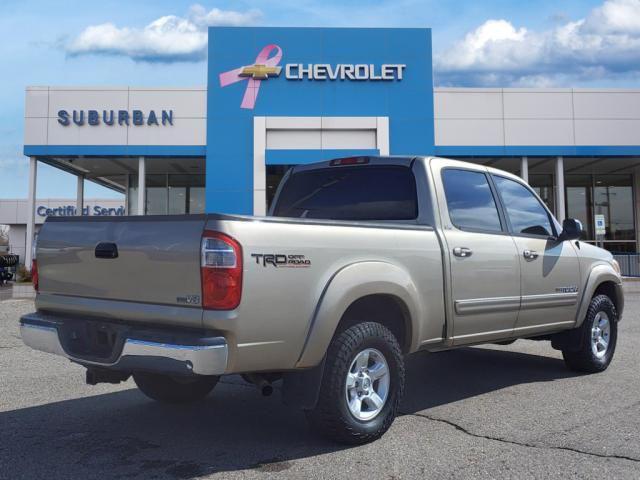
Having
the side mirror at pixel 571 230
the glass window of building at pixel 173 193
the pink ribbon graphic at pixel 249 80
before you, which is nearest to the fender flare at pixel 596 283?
the side mirror at pixel 571 230

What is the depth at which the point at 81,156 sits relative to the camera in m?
22.7

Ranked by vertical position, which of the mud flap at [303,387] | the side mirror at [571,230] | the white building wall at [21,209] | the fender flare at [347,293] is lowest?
the mud flap at [303,387]

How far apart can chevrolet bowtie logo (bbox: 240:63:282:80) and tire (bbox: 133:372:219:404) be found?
18512mm

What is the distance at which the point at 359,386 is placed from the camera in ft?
13.0

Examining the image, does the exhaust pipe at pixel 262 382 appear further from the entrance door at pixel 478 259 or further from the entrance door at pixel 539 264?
the entrance door at pixel 539 264

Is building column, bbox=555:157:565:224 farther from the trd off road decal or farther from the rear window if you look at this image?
the trd off road decal

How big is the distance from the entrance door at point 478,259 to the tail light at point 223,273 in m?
1.96

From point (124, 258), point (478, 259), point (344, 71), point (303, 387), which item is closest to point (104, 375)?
point (124, 258)

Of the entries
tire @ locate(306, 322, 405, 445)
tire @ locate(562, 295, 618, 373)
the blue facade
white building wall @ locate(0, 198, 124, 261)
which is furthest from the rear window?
white building wall @ locate(0, 198, 124, 261)

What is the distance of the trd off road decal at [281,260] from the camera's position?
335 centimetres

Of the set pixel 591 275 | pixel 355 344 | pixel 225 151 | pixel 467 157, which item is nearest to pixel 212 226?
pixel 355 344

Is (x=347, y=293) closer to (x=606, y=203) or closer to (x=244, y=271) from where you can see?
(x=244, y=271)

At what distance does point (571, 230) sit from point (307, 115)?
1719cm

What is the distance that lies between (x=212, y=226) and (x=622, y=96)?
938 inches
